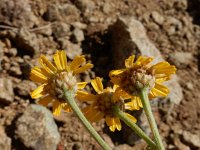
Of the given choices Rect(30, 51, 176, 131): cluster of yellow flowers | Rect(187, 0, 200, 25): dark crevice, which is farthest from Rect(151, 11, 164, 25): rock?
Rect(30, 51, 176, 131): cluster of yellow flowers

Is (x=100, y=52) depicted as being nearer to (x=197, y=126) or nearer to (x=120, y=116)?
(x=197, y=126)

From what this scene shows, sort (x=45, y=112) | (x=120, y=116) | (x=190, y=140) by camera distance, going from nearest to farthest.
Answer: (x=120, y=116) → (x=45, y=112) → (x=190, y=140)

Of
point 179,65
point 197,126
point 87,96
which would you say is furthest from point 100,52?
point 87,96

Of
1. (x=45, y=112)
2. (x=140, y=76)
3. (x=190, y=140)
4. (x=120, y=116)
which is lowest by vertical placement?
(x=190, y=140)

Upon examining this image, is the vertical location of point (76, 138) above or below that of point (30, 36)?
below

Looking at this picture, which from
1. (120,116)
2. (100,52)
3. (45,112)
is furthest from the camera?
(100,52)

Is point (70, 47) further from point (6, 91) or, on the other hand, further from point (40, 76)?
point (40, 76)

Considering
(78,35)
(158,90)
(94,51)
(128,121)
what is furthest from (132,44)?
(128,121)
